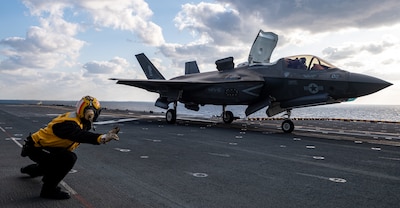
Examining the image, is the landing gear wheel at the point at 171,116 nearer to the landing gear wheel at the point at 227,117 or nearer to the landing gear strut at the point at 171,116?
the landing gear strut at the point at 171,116

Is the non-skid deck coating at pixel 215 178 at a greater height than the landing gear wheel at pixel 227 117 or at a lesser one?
lesser

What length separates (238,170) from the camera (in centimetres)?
721

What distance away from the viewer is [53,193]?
4.81m

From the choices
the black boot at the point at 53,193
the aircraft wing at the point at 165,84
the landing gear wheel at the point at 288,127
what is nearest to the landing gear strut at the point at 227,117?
the aircraft wing at the point at 165,84

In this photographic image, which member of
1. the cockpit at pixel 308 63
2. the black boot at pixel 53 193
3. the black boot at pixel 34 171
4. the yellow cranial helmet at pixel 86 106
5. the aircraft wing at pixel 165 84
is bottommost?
the black boot at pixel 53 193

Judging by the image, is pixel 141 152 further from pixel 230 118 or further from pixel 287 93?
pixel 230 118

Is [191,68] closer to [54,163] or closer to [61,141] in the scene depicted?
[61,141]

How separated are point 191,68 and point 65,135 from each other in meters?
22.3

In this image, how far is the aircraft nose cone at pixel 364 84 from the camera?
14.4 m

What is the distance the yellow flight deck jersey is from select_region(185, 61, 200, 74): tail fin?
21670 mm

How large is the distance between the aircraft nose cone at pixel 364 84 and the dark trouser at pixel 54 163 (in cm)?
1326

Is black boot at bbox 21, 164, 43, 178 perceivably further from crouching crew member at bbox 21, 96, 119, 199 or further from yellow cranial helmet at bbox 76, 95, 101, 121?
yellow cranial helmet at bbox 76, 95, 101, 121

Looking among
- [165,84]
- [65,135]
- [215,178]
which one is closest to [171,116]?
[165,84]

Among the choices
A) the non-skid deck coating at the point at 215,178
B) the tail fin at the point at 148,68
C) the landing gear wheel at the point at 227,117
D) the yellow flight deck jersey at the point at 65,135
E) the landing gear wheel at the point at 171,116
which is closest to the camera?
the yellow flight deck jersey at the point at 65,135
